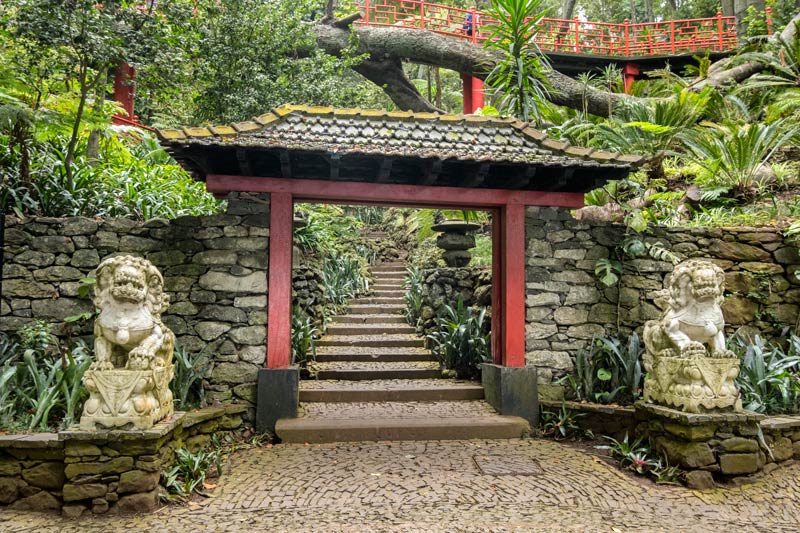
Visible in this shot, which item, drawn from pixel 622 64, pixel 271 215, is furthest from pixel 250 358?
pixel 622 64

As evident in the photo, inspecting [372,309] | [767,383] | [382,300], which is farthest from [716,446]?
[382,300]

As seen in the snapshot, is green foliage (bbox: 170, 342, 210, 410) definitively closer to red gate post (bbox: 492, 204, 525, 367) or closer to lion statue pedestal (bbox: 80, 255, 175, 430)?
lion statue pedestal (bbox: 80, 255, 175, 430)

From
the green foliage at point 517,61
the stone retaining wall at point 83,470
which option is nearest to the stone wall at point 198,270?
the stone retaining wall at point 83,470

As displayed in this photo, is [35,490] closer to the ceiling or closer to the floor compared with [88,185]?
closer to the floor

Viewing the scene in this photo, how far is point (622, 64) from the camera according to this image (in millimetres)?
14703

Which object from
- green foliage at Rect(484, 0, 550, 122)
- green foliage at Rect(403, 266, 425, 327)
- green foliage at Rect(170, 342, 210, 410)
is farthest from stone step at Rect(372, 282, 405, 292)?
green foliage at Rect(170, 342, 210, 410)

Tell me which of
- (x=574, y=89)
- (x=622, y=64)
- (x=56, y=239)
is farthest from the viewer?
(x=622, y=64)

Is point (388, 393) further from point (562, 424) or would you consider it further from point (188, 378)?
point (188, 378)

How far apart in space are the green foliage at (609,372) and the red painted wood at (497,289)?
29.4 inches

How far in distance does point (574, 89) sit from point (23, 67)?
10.8 m

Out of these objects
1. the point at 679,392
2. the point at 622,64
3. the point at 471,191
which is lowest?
the point at 679,392

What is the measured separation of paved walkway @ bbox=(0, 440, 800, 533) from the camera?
3201 mm

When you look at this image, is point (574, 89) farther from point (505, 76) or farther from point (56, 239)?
point (56, 239)

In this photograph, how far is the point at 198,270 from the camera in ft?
16.0
